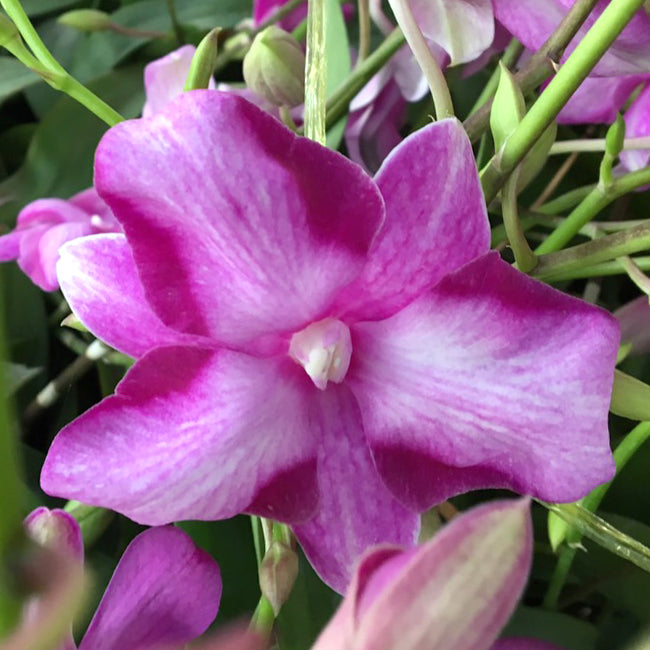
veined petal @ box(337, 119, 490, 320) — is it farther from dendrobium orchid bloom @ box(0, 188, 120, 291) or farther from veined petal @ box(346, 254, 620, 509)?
dendrobium orchid bloom @ box(0, 188, 120, 291)

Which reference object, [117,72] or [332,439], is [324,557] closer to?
[332,439]

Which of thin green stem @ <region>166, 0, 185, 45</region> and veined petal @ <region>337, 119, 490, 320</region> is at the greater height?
veined petal @ <region>337, 119, 490, 320</region>

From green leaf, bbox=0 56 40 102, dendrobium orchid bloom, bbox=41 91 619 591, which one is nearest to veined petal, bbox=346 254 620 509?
dendrobium orchid bloom, bbox=41 91 619 591

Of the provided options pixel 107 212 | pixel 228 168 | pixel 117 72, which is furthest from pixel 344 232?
pixel 117 72

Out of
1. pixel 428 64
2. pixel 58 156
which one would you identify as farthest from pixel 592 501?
pixel 58 156

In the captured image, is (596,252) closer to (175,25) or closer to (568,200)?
(568,200)

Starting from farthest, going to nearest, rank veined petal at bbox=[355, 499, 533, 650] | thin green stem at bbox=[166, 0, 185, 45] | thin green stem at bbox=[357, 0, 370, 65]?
1. thin green stem at bbox=[166, 0, 185, 45]
2. thin green stem at bbox=[357, 0, 370, 65]
3. veined petal at bbox=[355, 499, 533, 650]

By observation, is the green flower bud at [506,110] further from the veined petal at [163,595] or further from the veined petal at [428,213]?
the veined petal at [163,595]
